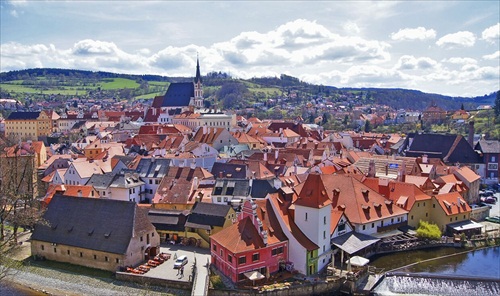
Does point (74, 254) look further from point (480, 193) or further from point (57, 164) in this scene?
point (480, 193)

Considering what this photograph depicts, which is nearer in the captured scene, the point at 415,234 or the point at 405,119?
the point at 415,234

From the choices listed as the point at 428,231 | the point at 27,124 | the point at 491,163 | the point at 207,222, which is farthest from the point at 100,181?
the point at 27,124

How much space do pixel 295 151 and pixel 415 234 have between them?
34.0 meters

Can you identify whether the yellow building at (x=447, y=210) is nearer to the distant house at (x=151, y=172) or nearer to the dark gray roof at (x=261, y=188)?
the dark gray roof at (x=261, y=188)

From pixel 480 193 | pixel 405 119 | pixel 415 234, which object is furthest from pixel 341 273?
pixel 405 119

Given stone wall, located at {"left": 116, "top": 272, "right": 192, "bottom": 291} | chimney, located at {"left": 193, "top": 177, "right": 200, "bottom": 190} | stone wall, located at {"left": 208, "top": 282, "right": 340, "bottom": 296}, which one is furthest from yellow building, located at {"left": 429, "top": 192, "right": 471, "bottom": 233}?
stone wall, located at {"left": 116, "top": 272, "right": 192, "bottom": 291}

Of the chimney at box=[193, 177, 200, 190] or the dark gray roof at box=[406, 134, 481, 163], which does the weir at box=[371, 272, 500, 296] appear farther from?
the dark gray roof at box=[406, 134, 481, 163]

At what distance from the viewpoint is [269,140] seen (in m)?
105

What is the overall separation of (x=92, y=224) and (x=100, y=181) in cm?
1711

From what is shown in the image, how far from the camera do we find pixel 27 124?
128750 mm

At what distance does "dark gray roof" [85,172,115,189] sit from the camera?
56466mm

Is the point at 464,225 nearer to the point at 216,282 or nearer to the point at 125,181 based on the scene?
the point at 216,282

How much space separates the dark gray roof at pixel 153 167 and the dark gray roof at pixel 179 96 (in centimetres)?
8519

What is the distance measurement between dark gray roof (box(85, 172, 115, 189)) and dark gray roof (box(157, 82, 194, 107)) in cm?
8936
